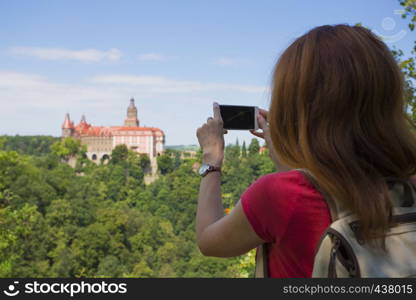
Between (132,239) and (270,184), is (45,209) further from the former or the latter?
(270,184)

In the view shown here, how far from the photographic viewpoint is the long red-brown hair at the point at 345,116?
89 centimetres

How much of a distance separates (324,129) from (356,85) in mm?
98

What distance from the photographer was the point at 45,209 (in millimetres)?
32062

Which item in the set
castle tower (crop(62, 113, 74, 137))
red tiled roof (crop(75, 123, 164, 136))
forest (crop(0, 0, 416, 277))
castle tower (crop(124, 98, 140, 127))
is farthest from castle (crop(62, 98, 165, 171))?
forest (crop(0, 0, 416, 277))

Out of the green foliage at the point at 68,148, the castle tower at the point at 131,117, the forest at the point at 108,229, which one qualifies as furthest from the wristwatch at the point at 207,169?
the castle tower at the point at 131,117

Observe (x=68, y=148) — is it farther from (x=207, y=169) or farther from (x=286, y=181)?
(x=286, y=181)

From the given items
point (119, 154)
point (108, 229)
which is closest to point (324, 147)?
point (108, 229)

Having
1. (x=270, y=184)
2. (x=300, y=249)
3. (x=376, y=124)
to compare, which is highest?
(x=376, y=124)

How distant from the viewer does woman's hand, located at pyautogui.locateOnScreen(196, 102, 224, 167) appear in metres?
1.15

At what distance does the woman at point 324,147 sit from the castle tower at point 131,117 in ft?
259

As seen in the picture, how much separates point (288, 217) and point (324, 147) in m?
0.14

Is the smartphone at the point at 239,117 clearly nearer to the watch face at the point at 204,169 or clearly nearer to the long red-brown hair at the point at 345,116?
the watch face at the point at 204,169

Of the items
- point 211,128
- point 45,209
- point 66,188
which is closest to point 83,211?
point 45,209

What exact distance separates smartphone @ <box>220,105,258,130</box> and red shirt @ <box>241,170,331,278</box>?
1.35 feet
